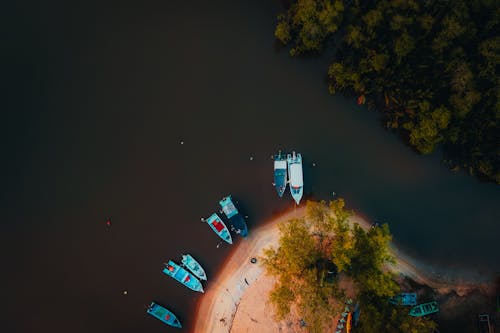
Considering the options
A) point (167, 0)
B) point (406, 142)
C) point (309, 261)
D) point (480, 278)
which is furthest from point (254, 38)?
point (480, 278)

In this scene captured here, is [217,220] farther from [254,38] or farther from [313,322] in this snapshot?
[254,38]

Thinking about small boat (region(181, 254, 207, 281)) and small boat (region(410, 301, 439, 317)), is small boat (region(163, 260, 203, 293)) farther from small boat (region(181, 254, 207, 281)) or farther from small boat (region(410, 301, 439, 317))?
small boat (region(410, 301, 439, 317))

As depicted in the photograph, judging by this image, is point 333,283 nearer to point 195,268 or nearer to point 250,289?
point 250,289

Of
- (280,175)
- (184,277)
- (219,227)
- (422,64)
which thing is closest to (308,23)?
Answer: (422,64)

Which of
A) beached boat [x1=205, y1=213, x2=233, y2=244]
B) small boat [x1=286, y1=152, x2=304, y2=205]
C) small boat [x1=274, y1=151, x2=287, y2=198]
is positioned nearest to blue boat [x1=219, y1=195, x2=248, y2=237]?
beached boat [x1=205, y1=213, x2=233, y2=244]

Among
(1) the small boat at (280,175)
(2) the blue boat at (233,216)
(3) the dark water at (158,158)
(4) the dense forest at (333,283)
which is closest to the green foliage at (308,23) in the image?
(3) the dark water at (158,158)

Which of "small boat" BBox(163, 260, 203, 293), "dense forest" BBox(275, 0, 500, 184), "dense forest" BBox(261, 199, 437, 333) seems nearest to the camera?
"dense forest" BBox(261, 199, 437, 333)
